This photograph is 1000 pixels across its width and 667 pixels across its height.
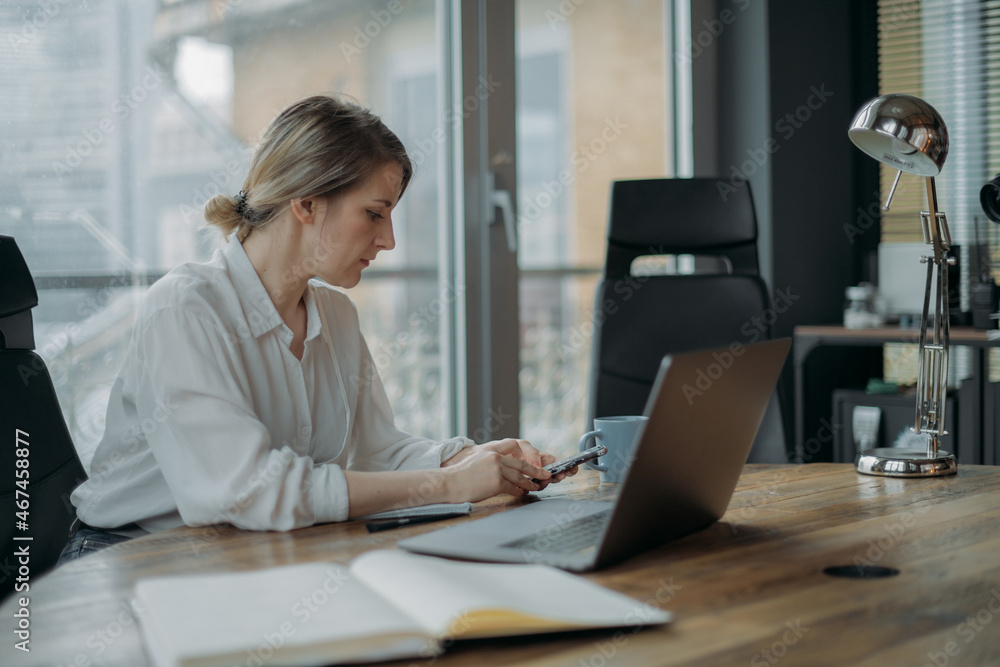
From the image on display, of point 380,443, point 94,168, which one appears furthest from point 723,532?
point 94,168

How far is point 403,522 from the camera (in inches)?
44.3

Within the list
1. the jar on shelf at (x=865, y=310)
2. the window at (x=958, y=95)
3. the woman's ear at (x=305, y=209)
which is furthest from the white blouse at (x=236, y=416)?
the window at (x=958, y=95)

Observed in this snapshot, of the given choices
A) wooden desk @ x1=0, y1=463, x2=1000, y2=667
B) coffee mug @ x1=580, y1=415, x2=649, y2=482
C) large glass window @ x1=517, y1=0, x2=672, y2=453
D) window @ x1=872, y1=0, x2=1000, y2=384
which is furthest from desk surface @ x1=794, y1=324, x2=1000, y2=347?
coffee mug @ x1=580, y1=415, x2=649, y2=482

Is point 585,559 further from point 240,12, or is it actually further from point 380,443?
point 240,12

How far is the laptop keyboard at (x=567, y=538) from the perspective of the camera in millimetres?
975

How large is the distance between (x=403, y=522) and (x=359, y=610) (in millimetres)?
412

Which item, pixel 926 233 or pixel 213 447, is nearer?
pixel 213 447

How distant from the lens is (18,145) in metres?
1.95

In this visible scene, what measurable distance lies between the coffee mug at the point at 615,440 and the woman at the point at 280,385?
0.08 m

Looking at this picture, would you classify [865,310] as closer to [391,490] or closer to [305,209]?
[305,209]

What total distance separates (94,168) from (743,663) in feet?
6.10

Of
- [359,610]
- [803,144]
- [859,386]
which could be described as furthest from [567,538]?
[859,386]

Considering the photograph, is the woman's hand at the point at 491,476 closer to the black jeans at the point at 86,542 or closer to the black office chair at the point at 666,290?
the black jeans at the point at 86,542

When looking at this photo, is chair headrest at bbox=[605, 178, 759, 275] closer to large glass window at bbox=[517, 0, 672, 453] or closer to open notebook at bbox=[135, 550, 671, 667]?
large glass window at bbox=[517, 0, 672, 453]
